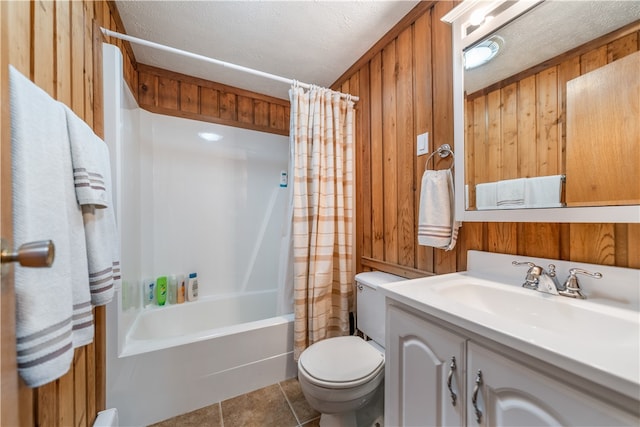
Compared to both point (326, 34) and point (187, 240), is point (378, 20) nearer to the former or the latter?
point (326, 34)

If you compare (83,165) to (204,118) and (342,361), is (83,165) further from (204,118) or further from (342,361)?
(204,118)

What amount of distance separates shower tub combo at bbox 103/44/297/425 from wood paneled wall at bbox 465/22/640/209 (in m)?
1.29

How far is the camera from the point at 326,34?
4.98 ft

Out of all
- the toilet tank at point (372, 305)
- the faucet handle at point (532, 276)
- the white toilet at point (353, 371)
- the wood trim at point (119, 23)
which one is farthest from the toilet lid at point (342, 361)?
the wood trim at point (119, 23)

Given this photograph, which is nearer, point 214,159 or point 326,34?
point 326,34

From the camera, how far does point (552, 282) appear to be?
2.63ft

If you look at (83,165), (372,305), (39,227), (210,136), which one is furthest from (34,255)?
(210,136)

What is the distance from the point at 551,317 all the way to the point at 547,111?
0.72 meters

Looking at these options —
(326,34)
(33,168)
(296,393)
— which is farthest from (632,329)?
(326,34)

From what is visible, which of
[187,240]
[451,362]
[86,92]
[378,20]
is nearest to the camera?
[451,362]

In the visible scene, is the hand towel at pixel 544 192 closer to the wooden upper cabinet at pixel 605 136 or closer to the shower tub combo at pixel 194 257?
the wooden upper cabinet at pixel 605 136

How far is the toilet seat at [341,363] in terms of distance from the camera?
1062 mm

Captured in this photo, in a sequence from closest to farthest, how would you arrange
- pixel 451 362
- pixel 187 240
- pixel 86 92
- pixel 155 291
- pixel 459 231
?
pixel 451 362 < pixel 86 92 < pixel 459 231 < pixel 155 291 < pixel 187 240

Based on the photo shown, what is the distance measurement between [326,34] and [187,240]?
1919 millimetres
